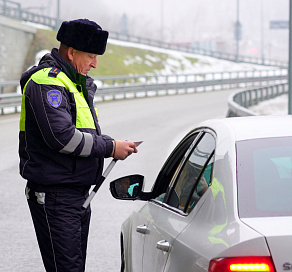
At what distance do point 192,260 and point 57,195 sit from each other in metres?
1.35

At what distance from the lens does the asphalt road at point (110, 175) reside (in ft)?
24.4

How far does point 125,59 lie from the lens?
2785 inches

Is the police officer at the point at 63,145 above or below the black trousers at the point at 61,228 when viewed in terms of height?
above

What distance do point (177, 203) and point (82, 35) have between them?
3.53ft

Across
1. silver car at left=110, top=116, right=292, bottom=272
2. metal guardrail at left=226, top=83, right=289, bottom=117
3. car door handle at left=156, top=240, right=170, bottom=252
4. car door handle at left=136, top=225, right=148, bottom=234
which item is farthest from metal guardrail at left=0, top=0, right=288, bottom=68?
car door handle at left=156, top=240, right=170, bottom=252

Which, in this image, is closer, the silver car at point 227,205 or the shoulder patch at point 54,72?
the silver car at point 227,205

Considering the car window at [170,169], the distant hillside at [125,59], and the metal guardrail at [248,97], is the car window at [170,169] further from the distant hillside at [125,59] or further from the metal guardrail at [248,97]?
the distant hillside at [125,59]

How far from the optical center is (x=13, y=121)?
2405cm

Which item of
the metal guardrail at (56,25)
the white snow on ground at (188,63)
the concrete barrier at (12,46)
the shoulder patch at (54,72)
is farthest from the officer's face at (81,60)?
the white snow on ground at (188,63)

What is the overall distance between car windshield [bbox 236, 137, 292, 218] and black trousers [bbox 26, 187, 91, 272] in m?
1.23

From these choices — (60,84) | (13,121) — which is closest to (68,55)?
(60,84)

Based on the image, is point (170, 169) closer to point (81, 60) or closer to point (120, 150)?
point (120, 150)

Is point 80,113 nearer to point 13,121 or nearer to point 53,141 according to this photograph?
point 53,141

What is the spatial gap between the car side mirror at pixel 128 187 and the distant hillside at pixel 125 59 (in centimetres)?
4945
